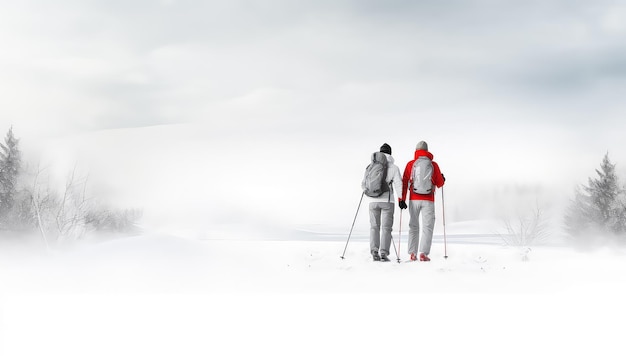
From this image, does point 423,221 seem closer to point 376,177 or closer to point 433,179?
point 433,179

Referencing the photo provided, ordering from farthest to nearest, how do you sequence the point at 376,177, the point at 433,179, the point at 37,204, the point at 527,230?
the point at 527,230 < the point at 37,204 < the point at 433,179 < the point at 376,177

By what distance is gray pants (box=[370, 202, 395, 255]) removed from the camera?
13.0 m

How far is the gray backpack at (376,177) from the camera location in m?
12.9

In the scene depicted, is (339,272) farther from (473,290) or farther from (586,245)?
(586,245)

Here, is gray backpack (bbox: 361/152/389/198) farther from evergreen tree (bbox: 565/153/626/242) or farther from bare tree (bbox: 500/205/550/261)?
bare tree (bbox: 500/205/550/261)

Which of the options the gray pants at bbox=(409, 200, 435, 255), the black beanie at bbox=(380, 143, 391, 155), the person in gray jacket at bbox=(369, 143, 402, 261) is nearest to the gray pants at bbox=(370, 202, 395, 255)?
the person in gray jacket at bbox=(369, 143, 402, 261)

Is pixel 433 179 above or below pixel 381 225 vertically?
above

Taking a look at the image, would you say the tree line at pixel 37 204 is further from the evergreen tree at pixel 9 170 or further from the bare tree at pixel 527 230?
the bare tree at pixel 527 230

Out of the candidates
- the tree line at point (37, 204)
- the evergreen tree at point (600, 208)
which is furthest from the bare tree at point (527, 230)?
the tree line at point (37, 204)

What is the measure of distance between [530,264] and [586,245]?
83.5 feet

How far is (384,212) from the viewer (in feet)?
42.7

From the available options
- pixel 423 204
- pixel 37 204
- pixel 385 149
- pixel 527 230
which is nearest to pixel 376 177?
pixel 385 149

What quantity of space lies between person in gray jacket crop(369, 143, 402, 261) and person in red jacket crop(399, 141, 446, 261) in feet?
0.97

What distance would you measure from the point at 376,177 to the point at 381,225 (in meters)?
1.12
